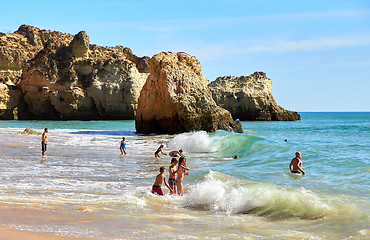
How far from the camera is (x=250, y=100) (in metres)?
68.9

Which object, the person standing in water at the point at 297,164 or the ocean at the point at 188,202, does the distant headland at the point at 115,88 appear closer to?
the ocean at the point at 188,202

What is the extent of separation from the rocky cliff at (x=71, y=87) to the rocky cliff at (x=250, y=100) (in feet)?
53.3

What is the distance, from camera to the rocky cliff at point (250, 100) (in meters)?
69.3

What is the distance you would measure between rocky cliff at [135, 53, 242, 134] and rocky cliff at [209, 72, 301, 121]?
38455mm

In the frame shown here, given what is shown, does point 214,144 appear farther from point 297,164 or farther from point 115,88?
point 115,88

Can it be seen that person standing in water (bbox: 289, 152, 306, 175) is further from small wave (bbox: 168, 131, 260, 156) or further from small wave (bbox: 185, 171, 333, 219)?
small wave (bbox: 168, 131, 260, 156)

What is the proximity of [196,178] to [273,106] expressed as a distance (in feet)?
204

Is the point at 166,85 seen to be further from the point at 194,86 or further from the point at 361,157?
the point at 361,157

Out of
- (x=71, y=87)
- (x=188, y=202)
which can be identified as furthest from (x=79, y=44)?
(x=188, y=202)

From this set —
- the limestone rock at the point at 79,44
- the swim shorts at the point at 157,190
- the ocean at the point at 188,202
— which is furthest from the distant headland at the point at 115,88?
the swim shorts at the point at 157,190

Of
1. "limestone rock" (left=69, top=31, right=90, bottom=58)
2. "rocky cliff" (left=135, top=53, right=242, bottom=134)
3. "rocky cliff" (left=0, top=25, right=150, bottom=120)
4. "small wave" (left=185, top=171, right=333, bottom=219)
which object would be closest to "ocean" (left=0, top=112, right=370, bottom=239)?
"small wave" (left=185, top=171, right=333, bottom=219)

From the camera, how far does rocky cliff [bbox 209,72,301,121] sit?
69312 millimetres

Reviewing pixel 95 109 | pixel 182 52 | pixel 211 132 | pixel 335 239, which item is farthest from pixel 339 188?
pixel 95 109

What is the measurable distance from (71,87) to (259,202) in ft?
178
